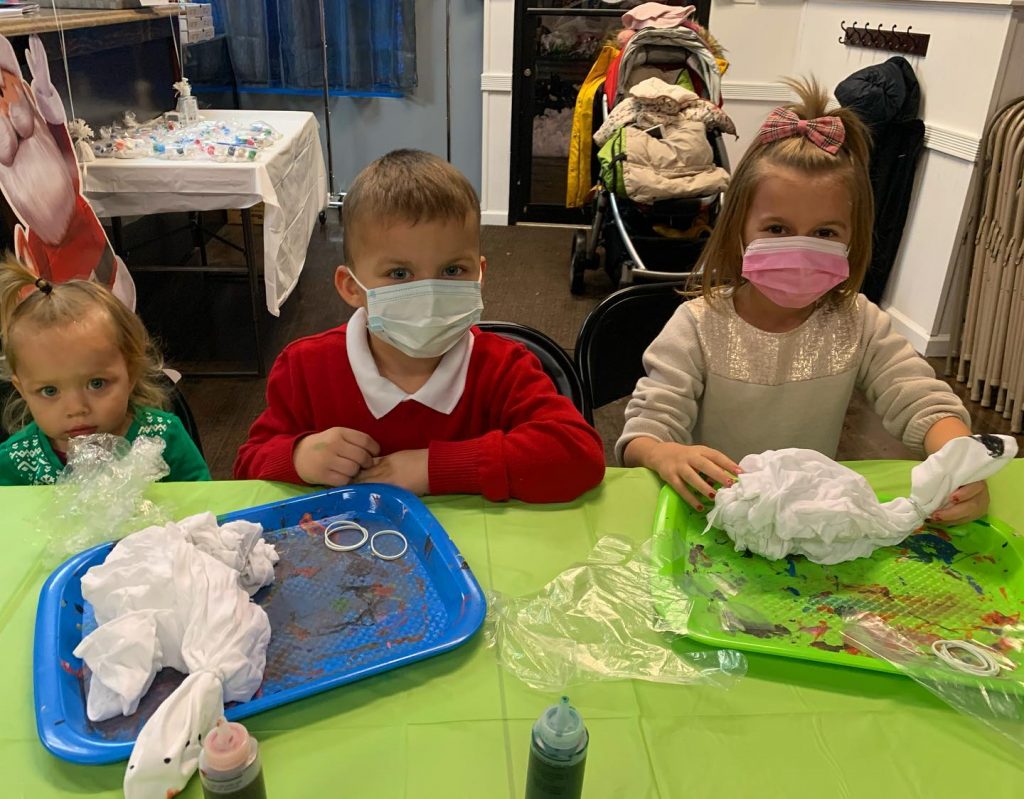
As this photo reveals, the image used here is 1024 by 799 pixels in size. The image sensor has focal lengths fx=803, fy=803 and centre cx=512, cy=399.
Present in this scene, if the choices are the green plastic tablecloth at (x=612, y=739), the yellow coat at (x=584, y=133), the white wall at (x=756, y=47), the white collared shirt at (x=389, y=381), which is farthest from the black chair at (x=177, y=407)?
the white wall at (x=756, y=47)

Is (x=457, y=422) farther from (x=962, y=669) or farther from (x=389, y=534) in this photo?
(x=962, y=669)

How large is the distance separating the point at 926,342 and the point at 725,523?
2.81 m

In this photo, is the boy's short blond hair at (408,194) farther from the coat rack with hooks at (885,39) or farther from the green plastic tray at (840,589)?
the coat rack with hooks at (885,39)

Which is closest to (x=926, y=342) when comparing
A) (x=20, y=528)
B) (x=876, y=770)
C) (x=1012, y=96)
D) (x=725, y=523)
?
(x=1012, y=96)

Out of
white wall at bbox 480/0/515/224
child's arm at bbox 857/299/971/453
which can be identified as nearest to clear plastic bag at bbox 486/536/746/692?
child's arm at bbox 857/299/971/453

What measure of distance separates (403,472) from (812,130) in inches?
33.4

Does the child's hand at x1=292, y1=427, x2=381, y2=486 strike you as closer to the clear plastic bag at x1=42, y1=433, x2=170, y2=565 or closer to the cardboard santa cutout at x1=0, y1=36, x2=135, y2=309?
the clear plastic bag at x1=42, y1=433, x2=170, y2=565

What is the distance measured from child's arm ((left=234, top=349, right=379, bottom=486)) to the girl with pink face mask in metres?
0.43

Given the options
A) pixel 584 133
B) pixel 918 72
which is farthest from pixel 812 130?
pixel 584 133

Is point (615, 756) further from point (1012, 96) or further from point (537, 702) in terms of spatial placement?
point (1012, 96)

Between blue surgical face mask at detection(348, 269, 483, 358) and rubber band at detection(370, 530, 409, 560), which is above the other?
blue surgical face mask at detection(348, 269, 483, 358)

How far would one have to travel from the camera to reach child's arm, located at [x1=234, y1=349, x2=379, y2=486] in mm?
1069

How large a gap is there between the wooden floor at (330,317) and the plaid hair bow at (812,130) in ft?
5.02

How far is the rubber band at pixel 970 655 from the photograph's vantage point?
792mm
